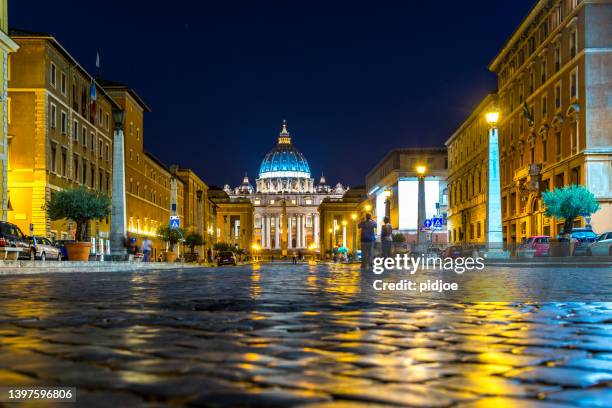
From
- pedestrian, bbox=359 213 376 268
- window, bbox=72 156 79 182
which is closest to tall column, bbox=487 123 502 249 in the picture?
pedestrian, bbox=359 213 376 268

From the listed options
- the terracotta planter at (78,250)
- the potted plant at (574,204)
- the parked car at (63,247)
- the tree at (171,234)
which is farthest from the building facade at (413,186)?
the terracotta planter at (78,250)

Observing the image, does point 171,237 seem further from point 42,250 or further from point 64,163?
point 42,250

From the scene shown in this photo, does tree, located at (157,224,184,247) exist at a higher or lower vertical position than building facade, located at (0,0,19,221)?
lower

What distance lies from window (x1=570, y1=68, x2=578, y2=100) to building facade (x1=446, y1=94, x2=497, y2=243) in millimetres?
14366

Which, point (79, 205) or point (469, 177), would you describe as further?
point (469, 177)

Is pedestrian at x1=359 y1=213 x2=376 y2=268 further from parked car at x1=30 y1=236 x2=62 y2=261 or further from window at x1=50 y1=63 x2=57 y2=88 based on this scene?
window at x1=50 y1=63 x2=57 y2=88

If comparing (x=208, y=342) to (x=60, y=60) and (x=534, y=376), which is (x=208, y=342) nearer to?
(x=534, y=376)

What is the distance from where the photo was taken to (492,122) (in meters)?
35.2

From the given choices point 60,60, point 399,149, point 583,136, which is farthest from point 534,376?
point 399,149

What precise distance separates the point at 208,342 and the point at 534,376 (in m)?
2.20

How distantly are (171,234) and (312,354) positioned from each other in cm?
6476

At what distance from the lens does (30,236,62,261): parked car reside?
33.3 metres

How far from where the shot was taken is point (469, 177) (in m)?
80.0

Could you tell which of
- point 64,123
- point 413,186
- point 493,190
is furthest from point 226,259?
point 413,186
